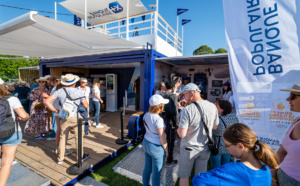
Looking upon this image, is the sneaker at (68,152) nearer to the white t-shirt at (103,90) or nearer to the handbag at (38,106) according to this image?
the handbag at (38,106)

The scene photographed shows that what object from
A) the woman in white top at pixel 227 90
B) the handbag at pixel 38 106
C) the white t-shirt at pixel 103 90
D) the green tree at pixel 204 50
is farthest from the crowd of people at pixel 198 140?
the green tree at pixel 204 50

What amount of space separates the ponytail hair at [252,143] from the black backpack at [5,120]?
8.98 ft

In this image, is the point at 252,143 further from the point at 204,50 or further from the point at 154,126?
the point at 204,50

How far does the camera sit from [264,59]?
76.6 inches

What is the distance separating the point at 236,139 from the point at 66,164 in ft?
10.8

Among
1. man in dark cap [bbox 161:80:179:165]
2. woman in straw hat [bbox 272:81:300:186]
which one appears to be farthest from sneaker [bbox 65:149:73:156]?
woman in straw hat [bbox 272:81:300:186]

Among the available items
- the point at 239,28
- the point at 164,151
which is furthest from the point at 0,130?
the point at 239,28

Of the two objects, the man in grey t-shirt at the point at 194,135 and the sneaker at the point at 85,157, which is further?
the sneaker at the point at 85,157

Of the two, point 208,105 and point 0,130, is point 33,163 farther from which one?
point 208,105

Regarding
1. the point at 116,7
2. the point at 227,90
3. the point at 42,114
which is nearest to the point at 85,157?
the point at 42,114

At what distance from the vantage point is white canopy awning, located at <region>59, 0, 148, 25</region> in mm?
9000

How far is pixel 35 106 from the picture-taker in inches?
153

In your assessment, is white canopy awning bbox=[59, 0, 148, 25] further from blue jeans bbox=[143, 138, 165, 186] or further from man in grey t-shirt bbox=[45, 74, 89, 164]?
blue jeans bbox=[143, 138, 165, 186]

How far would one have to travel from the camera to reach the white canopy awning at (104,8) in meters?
9.00
